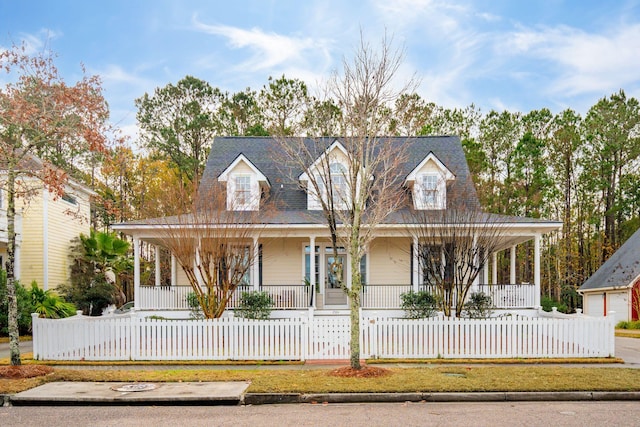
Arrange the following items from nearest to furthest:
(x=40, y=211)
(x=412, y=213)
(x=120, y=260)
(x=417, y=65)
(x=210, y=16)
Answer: (x=417, y=65) → (x=210, y=16) → (x=412, y=213) → (x=40, y=211) → (x=120, y=260)

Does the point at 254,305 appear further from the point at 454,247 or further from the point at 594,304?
the point at 594,304

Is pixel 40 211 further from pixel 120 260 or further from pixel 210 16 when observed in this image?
pixel 210 16

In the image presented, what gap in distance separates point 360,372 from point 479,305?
9329 millimetres

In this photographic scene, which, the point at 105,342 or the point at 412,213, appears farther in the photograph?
the point at 412,213

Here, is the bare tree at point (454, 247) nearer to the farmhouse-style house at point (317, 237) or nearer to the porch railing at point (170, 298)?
the farmhouse-style house at point (317, 237)

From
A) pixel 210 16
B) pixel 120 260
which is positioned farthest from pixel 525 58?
pixel 120 260

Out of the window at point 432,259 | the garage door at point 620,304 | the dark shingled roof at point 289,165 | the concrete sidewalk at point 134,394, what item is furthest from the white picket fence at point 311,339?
the garage door at point 620,304

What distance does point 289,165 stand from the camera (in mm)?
24141

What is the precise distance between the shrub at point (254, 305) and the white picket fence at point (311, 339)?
17.0 feet

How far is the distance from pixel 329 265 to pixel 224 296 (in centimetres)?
817

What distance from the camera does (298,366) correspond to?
1280 centimetres

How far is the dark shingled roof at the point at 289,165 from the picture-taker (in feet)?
73.1

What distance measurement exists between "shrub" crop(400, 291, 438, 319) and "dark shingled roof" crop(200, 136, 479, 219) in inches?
164

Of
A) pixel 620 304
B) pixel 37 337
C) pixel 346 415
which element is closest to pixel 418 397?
pixel 346 415
